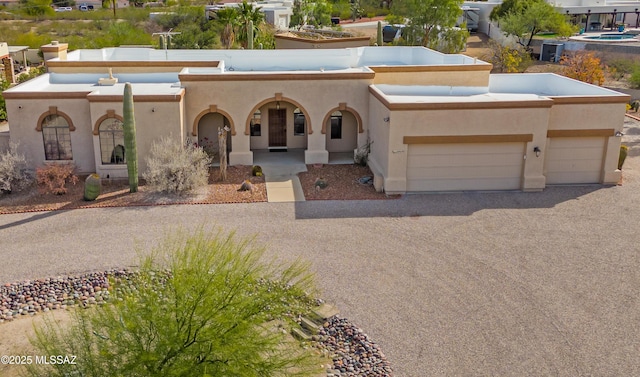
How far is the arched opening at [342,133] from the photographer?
1136 inches

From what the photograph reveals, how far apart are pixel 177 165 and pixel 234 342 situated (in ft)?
48.4

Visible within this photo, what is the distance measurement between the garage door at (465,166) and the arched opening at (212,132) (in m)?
8.39

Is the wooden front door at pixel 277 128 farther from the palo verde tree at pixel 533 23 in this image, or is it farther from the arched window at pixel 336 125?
the palo verde tree at pixel 533 23

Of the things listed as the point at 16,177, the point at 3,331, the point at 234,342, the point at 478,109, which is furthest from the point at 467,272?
the point at 16,177

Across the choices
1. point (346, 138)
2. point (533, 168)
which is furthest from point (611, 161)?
point (346, 138)

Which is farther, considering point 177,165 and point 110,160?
point 110,160

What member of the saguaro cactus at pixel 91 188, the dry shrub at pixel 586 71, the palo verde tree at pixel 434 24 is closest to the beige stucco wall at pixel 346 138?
the saguaro cactus at pixel 91 188

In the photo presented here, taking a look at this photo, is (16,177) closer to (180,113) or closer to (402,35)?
(180,113)

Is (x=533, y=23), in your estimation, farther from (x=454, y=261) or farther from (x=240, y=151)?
(x=454, y=261)

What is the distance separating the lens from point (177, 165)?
23547 millimetres

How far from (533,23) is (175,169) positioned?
155 ft

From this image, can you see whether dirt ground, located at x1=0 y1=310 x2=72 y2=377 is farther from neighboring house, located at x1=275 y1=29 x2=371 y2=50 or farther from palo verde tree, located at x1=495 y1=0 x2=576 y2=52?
palo verde tree, located at x1=495 y1=0 x2=576 y2=52

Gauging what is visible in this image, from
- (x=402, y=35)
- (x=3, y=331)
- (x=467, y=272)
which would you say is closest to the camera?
(x=3, y=331)

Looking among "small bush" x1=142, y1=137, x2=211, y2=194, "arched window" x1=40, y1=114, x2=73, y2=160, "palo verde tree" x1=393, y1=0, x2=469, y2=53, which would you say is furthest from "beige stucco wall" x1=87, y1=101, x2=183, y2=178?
"palo verde tree" x1=393, y1=0, x2=469, y2=53
